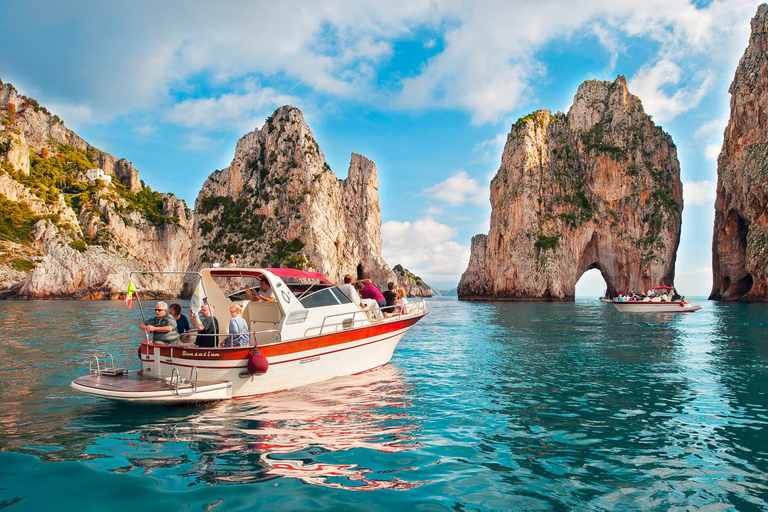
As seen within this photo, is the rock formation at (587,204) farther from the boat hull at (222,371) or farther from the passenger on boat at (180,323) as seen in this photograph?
the passenger on boat at (180,323)

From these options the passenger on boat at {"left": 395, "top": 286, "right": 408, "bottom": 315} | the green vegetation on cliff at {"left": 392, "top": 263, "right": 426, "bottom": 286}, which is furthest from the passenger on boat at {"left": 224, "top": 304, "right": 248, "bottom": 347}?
the green vegetation on cliff at {"left": 392, "top": 263, "right": 426, "bottom": 286}

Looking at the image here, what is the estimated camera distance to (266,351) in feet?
32.4

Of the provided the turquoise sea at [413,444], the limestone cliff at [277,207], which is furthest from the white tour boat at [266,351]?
the limestone cliff at [277,207]

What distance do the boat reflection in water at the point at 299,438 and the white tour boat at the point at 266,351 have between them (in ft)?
1.76

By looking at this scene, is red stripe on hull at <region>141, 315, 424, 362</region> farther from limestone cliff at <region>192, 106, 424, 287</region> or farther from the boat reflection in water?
limestone cliff at <region>192, 106, 424, 287</region>

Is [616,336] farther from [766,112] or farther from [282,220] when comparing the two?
[282,220]

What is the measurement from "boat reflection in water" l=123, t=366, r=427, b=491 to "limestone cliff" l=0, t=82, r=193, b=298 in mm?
79428

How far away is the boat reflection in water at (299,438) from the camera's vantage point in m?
5.62

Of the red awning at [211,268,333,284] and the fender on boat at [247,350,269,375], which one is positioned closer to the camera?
the fender on boat at [247,350,269,375]

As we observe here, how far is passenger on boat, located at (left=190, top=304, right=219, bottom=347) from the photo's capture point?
10039 millimetres

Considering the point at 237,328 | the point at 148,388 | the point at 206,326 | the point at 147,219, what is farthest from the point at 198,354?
the point at 147,219

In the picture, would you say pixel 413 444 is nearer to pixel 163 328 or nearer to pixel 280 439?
pixel 280 439

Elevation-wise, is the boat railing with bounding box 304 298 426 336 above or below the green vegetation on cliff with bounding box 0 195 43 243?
below

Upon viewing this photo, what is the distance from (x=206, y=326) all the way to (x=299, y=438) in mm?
4236
